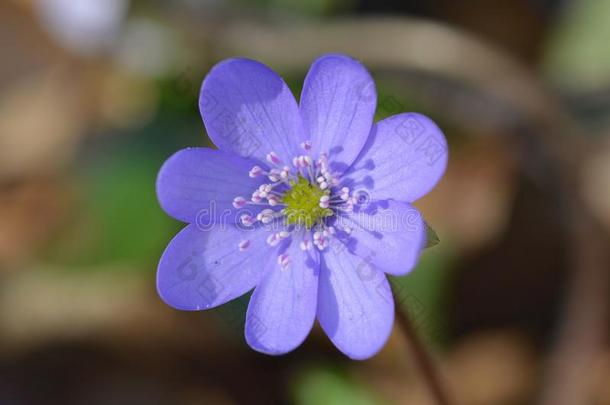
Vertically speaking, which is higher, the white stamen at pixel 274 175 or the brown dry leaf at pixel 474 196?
the white stamen at pixel 274 175

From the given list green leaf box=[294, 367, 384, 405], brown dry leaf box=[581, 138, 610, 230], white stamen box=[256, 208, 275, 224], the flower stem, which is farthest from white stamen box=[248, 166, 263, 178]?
brown dry leaf box=[581, 138, 610, 230]

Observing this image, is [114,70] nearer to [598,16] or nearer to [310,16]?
[310,16]

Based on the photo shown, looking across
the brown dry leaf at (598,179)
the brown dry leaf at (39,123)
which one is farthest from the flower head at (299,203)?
the brown dry leaf at (39,123)

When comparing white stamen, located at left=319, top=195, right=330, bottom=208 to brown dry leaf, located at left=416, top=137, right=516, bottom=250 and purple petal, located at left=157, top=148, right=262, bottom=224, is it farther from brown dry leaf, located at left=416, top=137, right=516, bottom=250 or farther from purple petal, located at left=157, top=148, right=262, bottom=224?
brown dry leaf, located at left=416, top=137, right=516, bottom=250

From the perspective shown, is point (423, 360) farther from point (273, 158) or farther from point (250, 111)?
point (250, 111)

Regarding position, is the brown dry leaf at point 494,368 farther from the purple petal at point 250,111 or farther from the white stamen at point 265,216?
the purple petal at point 250,111

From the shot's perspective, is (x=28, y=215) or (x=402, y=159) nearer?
(x=402, y=159)

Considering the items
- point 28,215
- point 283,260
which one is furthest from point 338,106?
point 28,215
